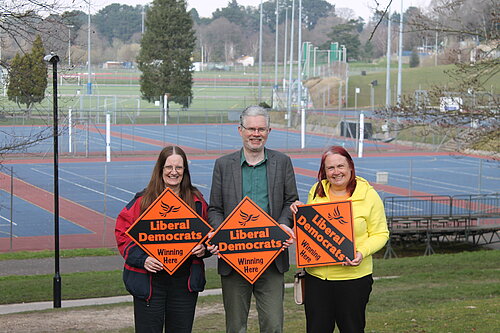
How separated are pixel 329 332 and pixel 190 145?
150 feet

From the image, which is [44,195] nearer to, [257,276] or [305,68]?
[257,276]

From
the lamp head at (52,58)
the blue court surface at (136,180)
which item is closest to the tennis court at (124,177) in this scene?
the blue court surface at (136,180)

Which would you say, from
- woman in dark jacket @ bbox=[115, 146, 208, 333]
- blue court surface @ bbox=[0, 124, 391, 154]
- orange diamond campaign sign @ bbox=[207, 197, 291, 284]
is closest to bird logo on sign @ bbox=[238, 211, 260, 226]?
orange diamond campaign sign @ bbox=[207, 197, 291, 284]

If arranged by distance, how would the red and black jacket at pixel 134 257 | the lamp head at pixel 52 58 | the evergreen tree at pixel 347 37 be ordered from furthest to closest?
the evergreen tree at pixel 347 37 → the lamp head at pixel 52 58 → the red and black jacket at pixel 134 257

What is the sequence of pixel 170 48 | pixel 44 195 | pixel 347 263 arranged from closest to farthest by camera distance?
pixel 347 263, pixel 44 195, pixel 170 48

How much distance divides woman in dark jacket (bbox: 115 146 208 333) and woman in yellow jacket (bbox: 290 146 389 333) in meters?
0.93

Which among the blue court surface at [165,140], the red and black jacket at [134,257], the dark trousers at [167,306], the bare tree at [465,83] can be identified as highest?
the bare tree at [465,83]

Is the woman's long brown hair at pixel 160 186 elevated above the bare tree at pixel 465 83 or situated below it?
below

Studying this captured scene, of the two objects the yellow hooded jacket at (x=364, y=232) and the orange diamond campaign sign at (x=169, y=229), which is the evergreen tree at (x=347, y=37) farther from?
the orange diamond campaign sign at (x=169, y=229)

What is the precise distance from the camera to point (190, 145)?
5162 centimetres

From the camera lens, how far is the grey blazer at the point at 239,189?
20.4ft

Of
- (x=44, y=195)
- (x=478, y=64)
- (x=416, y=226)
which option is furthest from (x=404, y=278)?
(x=44, y=195)

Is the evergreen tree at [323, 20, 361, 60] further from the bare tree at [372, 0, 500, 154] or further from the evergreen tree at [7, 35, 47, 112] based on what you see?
the evergreen tree at [7, 35, 47, 112]

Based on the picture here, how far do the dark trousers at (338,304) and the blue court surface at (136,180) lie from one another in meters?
18.0
